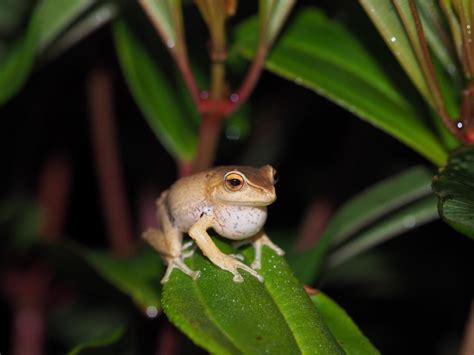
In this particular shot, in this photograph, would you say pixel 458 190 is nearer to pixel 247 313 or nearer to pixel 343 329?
pixel 343 329

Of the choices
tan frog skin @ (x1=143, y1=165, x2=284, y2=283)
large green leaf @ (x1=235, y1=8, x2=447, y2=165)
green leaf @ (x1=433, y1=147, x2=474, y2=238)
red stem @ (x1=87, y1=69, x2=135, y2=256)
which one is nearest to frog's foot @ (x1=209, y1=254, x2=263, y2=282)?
tan frog skin @ (x1=143, y1=165, x2=284, y2=283)

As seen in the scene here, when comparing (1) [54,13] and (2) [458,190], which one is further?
(1) [54,13]

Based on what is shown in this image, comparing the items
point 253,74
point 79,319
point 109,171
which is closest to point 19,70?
point 253,74

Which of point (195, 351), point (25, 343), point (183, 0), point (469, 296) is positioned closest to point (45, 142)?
point (25, 343)

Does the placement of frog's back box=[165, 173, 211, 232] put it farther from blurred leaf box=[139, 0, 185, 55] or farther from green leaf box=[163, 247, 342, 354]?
blurred leaf box=[139, 0, 185, 55]

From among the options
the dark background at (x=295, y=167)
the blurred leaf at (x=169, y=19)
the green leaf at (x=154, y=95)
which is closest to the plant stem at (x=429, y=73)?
the blurred leaf at (x=169, y=19)

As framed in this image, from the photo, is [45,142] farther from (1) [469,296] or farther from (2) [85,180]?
(1) [469,296]
